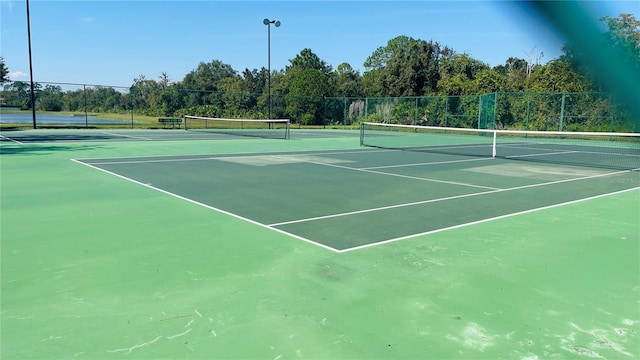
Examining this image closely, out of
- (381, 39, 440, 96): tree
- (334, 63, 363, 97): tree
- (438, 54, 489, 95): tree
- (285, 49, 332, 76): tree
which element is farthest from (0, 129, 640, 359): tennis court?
(285, 49, 332, 76): tree

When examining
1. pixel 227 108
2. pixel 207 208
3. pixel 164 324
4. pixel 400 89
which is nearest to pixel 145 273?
pixel 164 324

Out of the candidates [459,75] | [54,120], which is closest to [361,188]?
[54,120]

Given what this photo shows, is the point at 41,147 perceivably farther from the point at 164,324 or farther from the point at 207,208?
the point at 164,324

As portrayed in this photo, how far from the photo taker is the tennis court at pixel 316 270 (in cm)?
299

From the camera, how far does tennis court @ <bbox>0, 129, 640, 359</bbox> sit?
2.99m

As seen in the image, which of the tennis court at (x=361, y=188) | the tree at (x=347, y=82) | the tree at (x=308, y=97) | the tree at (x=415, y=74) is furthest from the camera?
the tree at (x=347, y=82)

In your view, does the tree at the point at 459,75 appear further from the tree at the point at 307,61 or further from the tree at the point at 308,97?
the tree at the point at 307,61

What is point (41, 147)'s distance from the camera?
1641cm

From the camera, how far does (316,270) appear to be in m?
4.35

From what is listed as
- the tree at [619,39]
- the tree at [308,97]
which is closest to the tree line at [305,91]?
the tree at [308,97]

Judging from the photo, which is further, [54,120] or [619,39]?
[54,120]

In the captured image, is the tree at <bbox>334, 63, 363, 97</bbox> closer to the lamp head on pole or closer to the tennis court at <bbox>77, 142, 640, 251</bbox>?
the lamp head on pole

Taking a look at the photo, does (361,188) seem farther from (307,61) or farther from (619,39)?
(307,61)

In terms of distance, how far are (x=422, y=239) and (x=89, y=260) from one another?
3.29 meters
